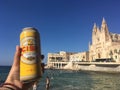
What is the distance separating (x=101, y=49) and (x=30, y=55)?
99.4 metres

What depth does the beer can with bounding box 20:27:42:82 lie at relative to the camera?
1.73 metres

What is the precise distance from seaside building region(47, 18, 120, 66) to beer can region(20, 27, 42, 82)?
269 feet

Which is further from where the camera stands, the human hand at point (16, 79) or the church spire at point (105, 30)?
the church spire at point (105, 30)

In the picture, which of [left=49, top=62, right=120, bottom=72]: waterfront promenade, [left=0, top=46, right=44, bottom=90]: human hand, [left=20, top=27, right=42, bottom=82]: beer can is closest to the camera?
[left=0, top=46, right=44, bottom=90]: human hand

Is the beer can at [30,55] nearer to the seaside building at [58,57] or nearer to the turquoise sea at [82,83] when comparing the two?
the turquoise sea at [82,83]

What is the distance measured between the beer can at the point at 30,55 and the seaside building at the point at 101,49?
3228 inches

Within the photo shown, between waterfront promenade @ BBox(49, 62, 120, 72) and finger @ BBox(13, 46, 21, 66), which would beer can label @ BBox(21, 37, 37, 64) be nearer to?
finger @ BBox(13, 46, 21, 66)

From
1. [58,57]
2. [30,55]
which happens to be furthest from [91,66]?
[30,55]

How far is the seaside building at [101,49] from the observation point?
87625mm

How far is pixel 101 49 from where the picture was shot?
99562 mm

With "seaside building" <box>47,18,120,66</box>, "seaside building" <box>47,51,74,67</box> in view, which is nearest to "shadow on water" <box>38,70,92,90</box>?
"seaside building" <box>47,18,120,66</box>

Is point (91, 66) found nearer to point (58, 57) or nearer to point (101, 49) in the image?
point (101, 49)

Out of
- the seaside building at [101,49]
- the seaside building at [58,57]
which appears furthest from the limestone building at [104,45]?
the seaside building at [58,57]

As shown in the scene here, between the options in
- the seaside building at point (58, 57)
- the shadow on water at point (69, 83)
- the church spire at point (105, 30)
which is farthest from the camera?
the seaside building at point (58, 57)
